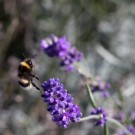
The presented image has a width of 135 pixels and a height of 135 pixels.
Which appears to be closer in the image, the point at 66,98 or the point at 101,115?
the point at 66,98

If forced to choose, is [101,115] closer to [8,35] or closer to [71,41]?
[8,35]

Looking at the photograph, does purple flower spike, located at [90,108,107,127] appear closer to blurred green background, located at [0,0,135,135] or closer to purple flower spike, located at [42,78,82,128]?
purple flower spike, located at [42,78,82,128]

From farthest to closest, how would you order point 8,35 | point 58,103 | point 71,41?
point 71,41
point 8,35
point 58,103

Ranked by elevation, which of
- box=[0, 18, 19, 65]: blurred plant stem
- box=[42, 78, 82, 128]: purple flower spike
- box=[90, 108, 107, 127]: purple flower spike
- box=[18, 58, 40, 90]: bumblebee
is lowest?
box=[42, 78, 82, 128]: purple flower spike

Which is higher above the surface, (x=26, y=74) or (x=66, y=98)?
(x=26, y=74)

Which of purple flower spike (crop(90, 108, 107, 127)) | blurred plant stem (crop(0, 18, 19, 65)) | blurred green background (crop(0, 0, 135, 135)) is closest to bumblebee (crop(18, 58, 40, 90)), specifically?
purple flower spike (crop(90, 108, 107, 127))

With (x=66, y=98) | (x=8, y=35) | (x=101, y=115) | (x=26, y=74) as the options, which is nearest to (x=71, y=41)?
(x=8, y=35)
